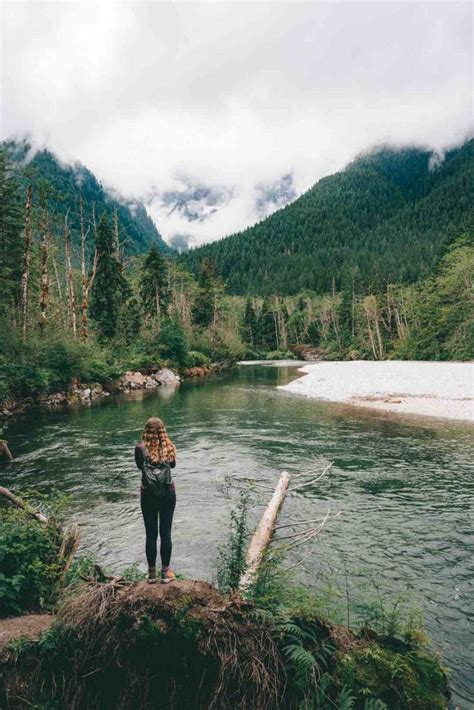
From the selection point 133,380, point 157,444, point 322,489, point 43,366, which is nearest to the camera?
point 157,444

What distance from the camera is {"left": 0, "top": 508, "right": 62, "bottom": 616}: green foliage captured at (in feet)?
15.0

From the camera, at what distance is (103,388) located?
34.8 metres

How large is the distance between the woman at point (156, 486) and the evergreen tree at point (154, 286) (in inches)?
2021

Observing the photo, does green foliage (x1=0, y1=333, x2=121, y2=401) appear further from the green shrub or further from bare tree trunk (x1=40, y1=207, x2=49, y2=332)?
the green shrub

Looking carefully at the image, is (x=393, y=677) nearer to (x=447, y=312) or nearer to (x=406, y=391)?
(x=406, y=391)

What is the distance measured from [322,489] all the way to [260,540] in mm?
4539

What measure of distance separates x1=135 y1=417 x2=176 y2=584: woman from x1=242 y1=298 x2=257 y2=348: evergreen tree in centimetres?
10887

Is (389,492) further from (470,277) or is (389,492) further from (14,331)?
(470,277)

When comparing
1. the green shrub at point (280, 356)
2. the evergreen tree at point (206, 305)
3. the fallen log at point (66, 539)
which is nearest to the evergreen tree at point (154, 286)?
the evergreen tree at point (206, 305)

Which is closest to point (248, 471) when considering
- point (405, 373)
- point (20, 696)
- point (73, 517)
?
point (73, 517)

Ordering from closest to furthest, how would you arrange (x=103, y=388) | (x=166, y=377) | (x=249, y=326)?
(x=103, y=388)
(x=166, y=377)
(x=249, y=326)

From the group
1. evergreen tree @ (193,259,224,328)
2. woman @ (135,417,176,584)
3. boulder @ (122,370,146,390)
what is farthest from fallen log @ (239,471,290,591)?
evergreen tree @ (193,259,224,328)

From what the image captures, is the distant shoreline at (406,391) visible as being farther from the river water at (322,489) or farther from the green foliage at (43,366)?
the green foliage at (43,366)

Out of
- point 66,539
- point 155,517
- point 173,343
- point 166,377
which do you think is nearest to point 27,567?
point 66,539
